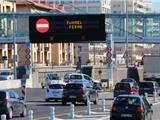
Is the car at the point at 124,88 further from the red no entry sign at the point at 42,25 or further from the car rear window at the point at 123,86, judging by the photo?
the red no entry sign at the point at 42,25

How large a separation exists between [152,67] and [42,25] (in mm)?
15457

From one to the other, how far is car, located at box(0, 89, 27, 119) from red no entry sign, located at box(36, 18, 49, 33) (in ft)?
100

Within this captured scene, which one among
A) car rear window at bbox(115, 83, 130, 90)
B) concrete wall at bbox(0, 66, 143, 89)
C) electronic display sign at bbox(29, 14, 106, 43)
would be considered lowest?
concrete wall at bbox(0, 66, 143, 89)

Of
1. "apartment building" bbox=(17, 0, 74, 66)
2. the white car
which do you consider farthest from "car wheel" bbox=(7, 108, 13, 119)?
"apartment building" bbox=(17, 0, 74, 66)

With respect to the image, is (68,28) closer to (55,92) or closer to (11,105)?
(55,92)

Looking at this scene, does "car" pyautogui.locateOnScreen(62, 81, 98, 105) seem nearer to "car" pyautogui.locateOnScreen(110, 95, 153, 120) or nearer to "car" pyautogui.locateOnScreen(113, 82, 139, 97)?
"car" pyautogui.locateOnScreen(113, 82, 139, 97)

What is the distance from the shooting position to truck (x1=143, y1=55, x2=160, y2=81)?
7525cm

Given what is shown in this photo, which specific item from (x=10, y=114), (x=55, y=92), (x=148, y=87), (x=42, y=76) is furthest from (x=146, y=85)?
(x=42, y=76)

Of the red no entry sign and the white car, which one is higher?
the red no entry sign

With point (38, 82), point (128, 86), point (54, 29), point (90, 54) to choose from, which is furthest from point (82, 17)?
point (90, 54)

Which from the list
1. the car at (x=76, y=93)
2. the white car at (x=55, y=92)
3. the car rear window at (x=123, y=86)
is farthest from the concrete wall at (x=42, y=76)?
the car at (x=76, y=93)

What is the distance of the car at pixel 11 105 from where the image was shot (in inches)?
1310

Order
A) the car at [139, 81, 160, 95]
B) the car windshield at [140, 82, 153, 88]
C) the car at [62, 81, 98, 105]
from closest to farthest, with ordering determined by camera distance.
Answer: the car at [62, 81, 98, 105] → the car at [139, 81, 160, 95] → the car windshield at [140, 82, 153, 88]

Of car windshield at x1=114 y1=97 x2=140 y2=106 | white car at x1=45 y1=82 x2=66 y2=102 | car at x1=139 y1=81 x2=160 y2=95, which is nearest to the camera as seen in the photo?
car windshield at x1=114 y1=97 x2=140 y2=106
